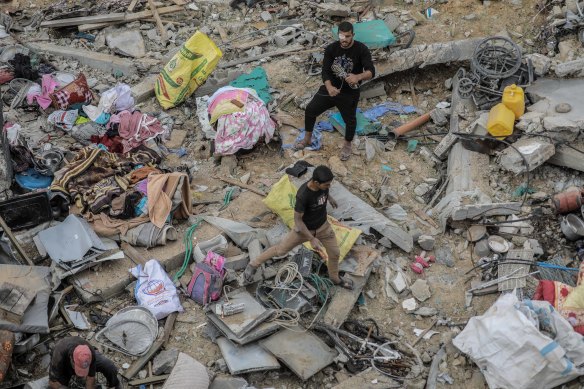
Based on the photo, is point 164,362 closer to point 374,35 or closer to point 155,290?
point 155,290

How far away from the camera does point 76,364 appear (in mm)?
5504

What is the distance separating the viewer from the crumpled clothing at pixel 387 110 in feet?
32.9

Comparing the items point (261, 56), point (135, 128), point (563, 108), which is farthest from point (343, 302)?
point (261, 56)

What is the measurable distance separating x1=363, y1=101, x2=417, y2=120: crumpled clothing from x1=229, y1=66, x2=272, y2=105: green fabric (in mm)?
1638

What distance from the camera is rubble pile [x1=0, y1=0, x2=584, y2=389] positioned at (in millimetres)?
6355

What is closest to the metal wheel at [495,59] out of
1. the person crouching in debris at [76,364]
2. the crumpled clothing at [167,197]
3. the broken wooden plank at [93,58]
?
the crumpled clothing at [167,197]

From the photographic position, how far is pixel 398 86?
1062 cm

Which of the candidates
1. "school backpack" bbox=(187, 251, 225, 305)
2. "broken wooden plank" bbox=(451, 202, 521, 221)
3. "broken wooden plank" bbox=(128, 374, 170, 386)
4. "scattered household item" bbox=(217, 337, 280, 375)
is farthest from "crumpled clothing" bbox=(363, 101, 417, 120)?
"broken wooden plank" bbox=(128, 374, 170, 386)

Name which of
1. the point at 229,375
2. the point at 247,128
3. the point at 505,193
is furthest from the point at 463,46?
the point at 229,375

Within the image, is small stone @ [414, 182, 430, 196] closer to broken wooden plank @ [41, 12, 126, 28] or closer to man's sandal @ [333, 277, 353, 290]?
man's sandal @ [333, 277, 353, 290]

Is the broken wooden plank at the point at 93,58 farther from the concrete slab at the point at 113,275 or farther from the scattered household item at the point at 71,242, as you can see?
the concrete slab at the point at 113,275

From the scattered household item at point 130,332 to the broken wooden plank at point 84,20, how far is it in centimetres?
764

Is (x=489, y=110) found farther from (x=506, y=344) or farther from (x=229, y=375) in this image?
(x=229, y=375)

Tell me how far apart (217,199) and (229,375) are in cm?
285
